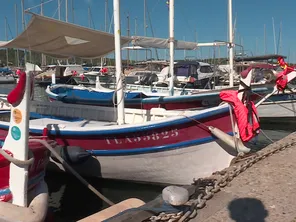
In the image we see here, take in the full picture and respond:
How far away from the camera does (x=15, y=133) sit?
15.2ft

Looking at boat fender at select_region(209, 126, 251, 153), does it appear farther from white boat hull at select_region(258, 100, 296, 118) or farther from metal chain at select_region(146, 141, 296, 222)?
white boat hull at select_region(258, 100, 296, 118)

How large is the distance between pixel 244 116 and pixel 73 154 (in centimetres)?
315

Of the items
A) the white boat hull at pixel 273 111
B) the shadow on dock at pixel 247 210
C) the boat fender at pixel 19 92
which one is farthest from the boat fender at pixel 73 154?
the white boat hull at pixel 273 111

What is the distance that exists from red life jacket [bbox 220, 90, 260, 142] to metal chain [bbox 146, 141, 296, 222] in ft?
1.45

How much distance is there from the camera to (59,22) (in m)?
6.78

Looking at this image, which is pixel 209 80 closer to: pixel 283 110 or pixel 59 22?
pixel 283 110

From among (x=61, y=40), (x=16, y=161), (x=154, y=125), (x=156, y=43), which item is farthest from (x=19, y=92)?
(x=156, y=43)

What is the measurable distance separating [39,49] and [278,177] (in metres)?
5.92

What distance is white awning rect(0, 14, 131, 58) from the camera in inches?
270

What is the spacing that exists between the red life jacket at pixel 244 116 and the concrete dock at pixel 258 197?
0.61m

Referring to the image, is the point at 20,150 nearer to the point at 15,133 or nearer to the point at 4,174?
the point at 15,133

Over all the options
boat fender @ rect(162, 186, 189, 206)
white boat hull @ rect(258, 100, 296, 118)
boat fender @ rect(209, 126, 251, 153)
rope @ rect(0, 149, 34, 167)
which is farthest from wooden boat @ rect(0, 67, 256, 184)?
white boat hull @ rect(258, 100, 296, 118)

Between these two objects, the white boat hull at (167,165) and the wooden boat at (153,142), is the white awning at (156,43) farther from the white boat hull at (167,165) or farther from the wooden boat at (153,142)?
the white boat hull at (167,165)

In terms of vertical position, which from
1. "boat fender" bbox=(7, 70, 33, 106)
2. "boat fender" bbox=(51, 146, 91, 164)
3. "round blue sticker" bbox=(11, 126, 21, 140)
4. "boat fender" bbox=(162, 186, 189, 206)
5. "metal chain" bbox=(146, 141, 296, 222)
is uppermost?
"boat fender" bbox=(7, 70, 33, 106)
